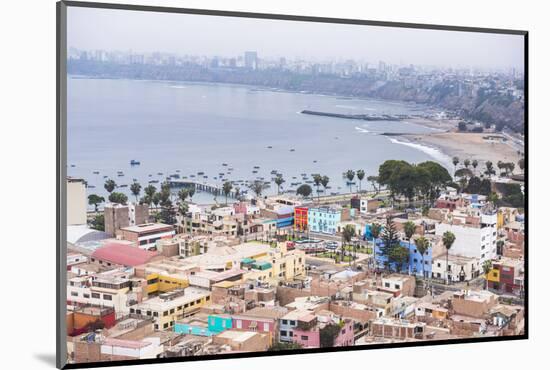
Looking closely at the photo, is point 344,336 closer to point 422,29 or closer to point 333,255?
point 333,255

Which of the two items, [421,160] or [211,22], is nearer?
[211,22]

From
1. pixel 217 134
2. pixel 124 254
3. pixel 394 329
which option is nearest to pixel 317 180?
pixel 217 134

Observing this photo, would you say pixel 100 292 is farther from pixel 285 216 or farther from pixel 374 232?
pixel 374 232

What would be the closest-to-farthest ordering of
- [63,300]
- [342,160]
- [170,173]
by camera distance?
[63,300], [170,173], [342,160]

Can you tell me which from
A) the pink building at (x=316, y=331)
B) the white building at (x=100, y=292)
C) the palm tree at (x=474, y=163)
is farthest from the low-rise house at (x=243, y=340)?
the palm tree at (x=474, y=163)

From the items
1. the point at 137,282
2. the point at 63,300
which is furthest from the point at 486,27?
the point at 63,300

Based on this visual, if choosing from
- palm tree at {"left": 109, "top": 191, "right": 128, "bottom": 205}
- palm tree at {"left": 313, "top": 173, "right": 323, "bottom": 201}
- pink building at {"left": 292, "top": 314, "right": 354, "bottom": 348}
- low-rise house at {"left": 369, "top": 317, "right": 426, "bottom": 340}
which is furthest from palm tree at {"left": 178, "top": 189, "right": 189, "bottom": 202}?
low-rise house at {"left": 369, "top": 317, "right": 426, "bottom": 340}
